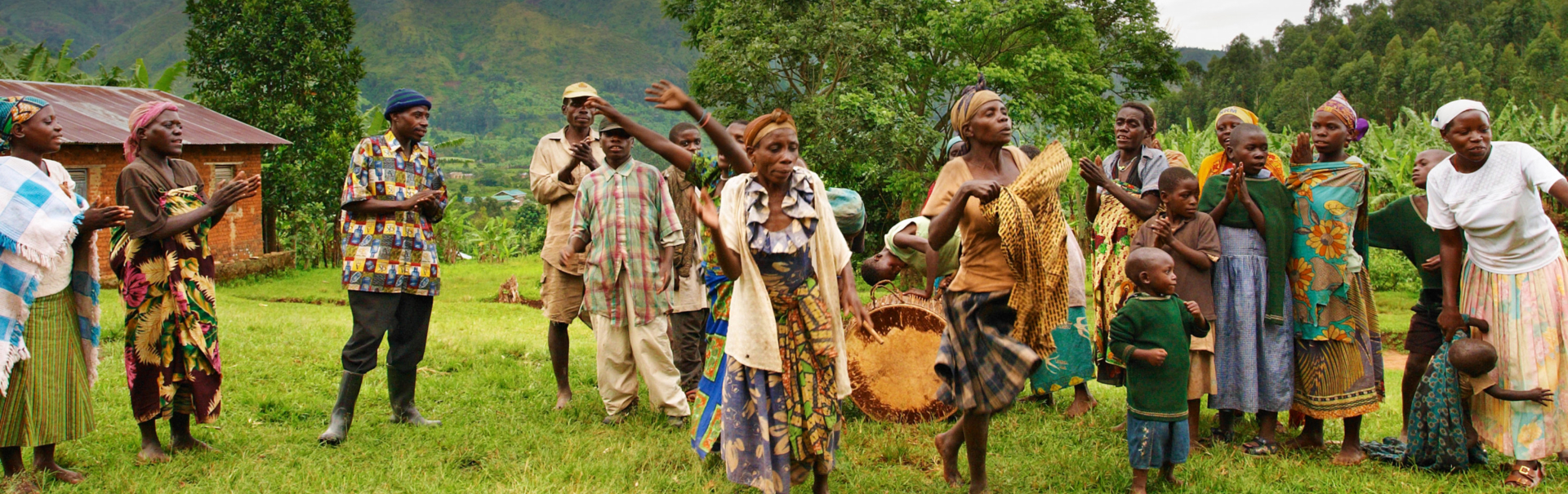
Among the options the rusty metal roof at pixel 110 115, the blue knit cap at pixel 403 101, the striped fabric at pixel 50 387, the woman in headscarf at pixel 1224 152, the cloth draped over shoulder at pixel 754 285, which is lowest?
the striped fabric at pixel 50 387

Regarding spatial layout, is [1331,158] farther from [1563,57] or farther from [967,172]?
[1563,57]

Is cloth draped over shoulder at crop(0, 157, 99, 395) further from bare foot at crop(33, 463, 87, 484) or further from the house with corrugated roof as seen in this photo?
the house with corrugated roof

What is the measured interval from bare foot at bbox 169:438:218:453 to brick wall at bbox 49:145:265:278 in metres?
12.6

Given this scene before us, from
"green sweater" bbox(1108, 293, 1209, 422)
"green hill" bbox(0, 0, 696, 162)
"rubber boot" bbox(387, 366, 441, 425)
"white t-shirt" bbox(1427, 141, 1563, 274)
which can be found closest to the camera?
"green sweater" bbox(1108, 293, 1209, 422)

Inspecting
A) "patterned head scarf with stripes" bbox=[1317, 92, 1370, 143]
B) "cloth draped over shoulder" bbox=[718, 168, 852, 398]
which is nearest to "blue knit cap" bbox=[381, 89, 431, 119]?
"cloth draped over shoulder" bbox=[718, 168, 852, 398]

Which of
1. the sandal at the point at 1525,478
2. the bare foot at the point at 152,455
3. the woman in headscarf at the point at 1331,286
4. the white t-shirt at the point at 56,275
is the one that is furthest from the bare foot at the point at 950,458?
the white t-shirt at the point at 56,275

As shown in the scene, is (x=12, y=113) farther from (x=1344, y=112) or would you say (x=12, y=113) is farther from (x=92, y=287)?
(x=1344, y=112)

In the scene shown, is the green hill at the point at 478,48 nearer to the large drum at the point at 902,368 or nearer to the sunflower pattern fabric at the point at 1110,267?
the large drum at the point at 902,368

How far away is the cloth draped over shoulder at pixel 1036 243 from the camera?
405 cm

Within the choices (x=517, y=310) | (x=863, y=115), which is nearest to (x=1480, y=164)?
(x=517, y=310)

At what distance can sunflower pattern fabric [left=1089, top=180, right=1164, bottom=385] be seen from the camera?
5.74 metres

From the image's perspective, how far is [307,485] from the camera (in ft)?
14.9

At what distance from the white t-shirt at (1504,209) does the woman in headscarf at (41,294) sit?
613 centimetres

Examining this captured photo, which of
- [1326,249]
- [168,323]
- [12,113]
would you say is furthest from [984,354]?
[12,113]
